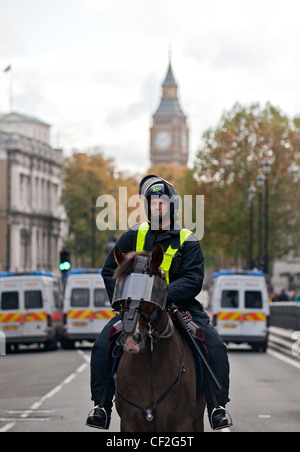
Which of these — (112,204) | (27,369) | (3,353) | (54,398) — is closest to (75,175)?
(112,204)

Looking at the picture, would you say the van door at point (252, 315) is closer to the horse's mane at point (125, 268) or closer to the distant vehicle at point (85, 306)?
the distant vehicle at point (85, 306)

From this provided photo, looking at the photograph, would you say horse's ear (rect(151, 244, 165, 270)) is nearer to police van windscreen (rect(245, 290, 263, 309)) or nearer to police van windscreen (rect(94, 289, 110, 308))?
police van windscreen (rect(245, 290, 263, 309))

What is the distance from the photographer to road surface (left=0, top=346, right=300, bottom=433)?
52.0 feet

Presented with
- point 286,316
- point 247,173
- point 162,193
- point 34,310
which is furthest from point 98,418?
point 247,173

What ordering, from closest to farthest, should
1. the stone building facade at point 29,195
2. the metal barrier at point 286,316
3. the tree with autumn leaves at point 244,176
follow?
the metal barrier at point 286,316, the tree with autumn leaves at point 244,176, the stone building facade at point 29,195

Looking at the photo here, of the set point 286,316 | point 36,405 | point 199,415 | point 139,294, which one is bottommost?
point 36,405

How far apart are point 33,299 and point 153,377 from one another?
31142 millimetres

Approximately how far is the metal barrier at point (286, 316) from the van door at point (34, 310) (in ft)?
29.7

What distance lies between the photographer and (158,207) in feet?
28.6

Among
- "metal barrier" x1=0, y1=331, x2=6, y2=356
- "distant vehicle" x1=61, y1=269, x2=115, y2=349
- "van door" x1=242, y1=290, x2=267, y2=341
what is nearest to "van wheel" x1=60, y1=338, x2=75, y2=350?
"distant vehicle" x1=61, y1=269, x2=115, y2=349

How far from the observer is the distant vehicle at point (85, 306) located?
38.3 meters

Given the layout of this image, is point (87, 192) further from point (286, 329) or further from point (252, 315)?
point (252, 315)

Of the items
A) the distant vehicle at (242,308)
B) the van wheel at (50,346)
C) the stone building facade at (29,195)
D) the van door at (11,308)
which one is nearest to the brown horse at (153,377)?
the distant vehicle at (242,308)
